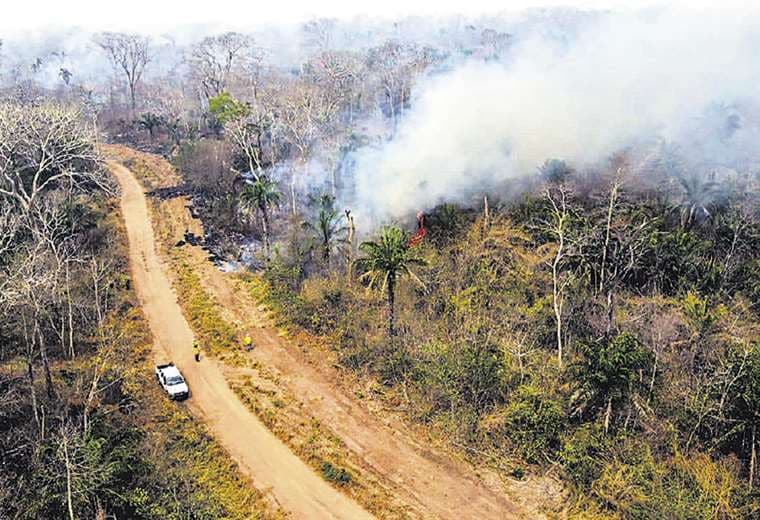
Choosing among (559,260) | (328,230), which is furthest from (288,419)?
(559,260)

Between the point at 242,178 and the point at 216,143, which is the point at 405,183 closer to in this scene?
the point at 242,178

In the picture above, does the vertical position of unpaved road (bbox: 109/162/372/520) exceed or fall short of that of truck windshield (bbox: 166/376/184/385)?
it falls short

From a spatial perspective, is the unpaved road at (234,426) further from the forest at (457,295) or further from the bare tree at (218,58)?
the bare tree at (218,58)

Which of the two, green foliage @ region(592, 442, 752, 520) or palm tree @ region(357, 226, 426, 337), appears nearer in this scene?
green foliage @ region(592, 442, 752, 520)

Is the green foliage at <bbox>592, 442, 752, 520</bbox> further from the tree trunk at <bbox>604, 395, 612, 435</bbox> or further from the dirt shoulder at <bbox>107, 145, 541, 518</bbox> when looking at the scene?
the dirt shoulder at <bbox>107, 145, 541, 518</bbox>

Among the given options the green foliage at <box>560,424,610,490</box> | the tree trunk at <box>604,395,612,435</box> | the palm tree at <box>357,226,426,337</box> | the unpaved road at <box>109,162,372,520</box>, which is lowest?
the unpaved road at <box>109,162,372,520</box>

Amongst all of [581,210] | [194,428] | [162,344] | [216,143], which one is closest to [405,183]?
[581,210]

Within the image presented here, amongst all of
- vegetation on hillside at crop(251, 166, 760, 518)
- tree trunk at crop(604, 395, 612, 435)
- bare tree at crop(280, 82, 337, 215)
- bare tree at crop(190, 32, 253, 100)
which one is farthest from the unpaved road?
bare tree at crop(190, 32, 253, 100)
